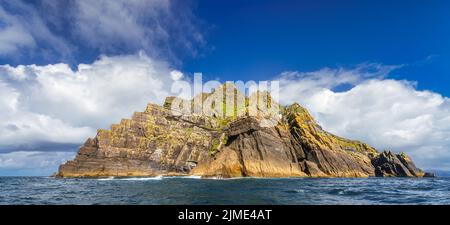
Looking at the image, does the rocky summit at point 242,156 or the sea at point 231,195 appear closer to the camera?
the sea at point 231,195

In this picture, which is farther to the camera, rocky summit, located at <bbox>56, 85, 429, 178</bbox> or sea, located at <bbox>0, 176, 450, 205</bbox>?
rocky summit, located at <bbox>56, 85, 429, 178</bbox>

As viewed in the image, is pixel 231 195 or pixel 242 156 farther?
pixel 242 156

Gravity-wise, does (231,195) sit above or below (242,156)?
below
